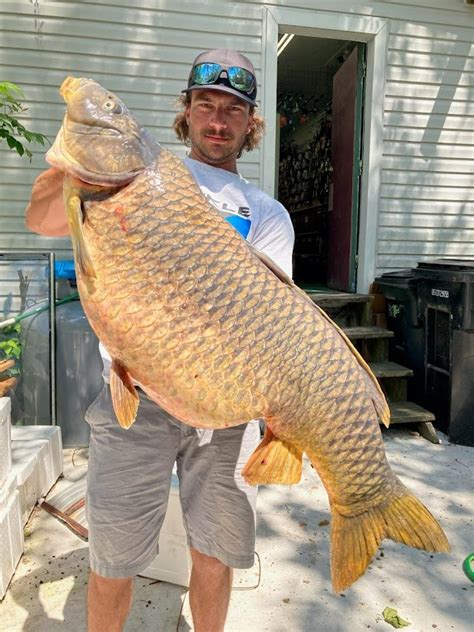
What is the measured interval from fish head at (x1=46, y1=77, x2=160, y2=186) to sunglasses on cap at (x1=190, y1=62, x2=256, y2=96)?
744 mm

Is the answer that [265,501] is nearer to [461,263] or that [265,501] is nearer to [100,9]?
[461,263]

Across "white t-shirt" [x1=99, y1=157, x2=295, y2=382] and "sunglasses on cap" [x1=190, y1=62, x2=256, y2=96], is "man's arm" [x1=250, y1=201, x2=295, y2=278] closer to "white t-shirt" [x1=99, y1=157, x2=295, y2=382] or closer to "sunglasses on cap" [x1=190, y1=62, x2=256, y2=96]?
"white t-shirt" [x1=99, y1=157, x2=295, y2=382]

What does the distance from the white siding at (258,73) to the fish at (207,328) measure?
13.4ft

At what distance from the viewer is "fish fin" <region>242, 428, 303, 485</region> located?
1.61 m

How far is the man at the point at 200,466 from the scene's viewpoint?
1.96 metres

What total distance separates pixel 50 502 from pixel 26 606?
98 cm

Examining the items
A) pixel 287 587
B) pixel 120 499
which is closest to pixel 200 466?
pixel 120 499

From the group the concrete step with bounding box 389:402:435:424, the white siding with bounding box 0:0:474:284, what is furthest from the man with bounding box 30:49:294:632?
the white siding with bounding box 0:0:474:284

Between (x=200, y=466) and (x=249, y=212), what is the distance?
3.25ft

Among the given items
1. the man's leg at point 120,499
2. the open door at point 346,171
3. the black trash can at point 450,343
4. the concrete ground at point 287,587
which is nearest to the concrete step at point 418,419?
the black trash can at point 450,343

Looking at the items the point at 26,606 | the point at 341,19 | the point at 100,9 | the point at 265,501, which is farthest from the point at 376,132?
the point at 26,606

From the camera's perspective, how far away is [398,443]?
4.80 m

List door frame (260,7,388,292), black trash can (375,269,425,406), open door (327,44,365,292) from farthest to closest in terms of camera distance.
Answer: open door (327,44,365,292)
door frame (260,7,388,292)
black trash can (375,269,425,406)

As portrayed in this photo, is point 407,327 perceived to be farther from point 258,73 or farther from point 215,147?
point 215,147
